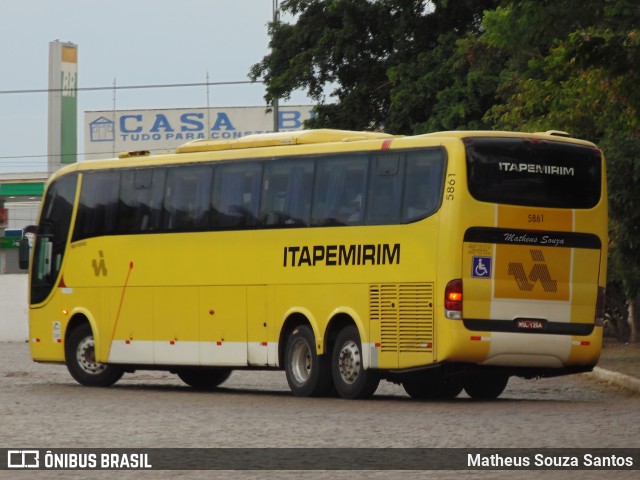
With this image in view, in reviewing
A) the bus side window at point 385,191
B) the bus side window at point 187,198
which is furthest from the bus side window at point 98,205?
the bus side window at point 385,191

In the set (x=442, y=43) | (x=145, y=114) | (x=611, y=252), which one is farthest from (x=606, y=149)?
(x=145, y=114)

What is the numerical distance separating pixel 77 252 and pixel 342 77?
17317 millimetres

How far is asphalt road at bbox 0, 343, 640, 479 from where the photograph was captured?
14.1 m

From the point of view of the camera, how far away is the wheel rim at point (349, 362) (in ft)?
69.2

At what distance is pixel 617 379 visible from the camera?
24781mm

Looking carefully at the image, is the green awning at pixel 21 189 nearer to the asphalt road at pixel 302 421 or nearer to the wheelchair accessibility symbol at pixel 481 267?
the asphalt road at pixel 302 421

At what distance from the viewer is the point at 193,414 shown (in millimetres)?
18094

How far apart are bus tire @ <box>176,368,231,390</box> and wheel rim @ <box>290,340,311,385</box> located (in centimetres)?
359

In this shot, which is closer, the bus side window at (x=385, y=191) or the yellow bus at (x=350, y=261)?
the yellow bus at (x=350, y=261)

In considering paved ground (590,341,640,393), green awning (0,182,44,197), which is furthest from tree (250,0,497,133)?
green awning (0,182,44,197)

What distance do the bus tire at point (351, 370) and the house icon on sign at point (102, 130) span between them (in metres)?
92.2

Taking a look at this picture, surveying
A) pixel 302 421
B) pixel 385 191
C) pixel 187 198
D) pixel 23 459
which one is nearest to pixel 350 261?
pixel 385 191

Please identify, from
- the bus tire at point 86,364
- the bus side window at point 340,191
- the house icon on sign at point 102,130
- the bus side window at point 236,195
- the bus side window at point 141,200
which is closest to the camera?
the bus side window at point 340,191

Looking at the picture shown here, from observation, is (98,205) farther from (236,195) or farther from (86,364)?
(236,195)
